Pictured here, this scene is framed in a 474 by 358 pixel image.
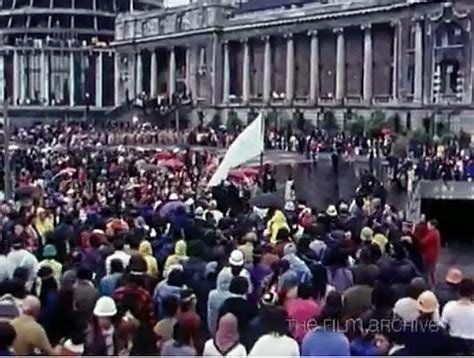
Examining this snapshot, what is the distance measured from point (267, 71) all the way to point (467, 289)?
76.8 m

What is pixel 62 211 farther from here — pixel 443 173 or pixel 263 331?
pixel 443 173

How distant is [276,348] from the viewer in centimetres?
991

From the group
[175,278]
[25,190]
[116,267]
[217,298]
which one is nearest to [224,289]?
[217,298]

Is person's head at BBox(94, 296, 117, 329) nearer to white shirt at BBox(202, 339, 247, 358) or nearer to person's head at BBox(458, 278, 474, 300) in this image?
white shirt at BBox(202, 339, 247, 358)

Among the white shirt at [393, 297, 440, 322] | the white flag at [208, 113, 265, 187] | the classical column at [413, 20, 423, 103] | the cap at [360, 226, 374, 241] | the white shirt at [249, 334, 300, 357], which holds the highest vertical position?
the classical column at [413, 20, 423, 103]

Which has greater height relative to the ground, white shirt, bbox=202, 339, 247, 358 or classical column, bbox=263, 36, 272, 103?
classical column, bbox=263, 36, 272, 103

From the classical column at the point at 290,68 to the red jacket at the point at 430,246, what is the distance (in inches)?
2614

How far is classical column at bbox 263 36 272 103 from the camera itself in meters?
86.8

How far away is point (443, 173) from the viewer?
40.1 meters

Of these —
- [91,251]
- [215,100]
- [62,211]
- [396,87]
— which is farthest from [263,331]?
[215,100]

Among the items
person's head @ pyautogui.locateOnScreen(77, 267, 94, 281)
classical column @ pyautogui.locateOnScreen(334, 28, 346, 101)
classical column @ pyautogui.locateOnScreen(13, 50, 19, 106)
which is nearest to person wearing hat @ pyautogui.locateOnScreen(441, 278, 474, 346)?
person's head @ pyautogui.locateOnScreen(77, 267, 94, 281)

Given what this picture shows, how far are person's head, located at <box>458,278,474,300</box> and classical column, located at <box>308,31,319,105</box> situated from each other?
69494mm

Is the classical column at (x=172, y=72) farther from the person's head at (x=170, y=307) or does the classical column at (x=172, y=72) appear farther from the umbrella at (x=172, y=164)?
the person's head at (x=170, y=307)

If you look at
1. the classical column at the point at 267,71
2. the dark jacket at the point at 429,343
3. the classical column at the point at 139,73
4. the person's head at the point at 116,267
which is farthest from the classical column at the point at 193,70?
the dark jacket at the point at 429,343
